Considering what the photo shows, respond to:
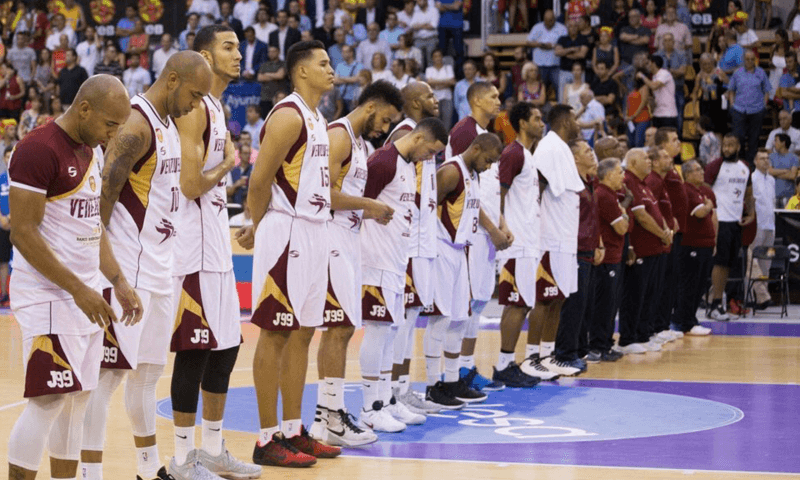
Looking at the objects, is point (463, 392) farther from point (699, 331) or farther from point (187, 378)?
point (699, 331)

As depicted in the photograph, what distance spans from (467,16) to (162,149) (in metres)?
17.1

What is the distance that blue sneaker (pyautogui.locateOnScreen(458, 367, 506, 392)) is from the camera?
9.67 m

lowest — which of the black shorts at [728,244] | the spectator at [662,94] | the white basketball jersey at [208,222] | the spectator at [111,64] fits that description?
the black shorts at [728,244]

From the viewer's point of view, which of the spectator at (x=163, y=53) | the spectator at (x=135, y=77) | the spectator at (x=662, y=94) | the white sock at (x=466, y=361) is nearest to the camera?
the white sock at (x=466, y=361)

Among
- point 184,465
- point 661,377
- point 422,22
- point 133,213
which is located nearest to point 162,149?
point 133,213

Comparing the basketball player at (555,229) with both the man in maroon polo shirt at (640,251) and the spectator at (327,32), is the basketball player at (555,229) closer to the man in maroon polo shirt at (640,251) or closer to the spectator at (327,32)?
the man in maroon polo shirt at (640,251)

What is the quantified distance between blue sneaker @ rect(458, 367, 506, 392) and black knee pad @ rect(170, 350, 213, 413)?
3910mm

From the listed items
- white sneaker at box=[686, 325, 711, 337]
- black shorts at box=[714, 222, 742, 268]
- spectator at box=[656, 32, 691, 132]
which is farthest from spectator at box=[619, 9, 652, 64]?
white sneaker at box=[686, 325, 711, 337]

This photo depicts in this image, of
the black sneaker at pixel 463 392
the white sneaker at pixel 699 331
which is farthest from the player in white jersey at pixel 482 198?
the white sneaker at pixel 699 331

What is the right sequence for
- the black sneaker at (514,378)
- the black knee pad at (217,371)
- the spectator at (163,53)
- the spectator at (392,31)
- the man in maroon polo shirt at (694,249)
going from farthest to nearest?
the spectator at (163,53), the spectator at (392,31), the man in maroon polo shirt at (694,249), the black sneaker at (514,378), the black knee pad at (217,371)

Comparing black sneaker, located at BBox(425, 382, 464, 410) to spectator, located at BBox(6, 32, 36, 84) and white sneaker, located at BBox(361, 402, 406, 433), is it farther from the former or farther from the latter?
spectator, located at BBox(6, 32, 36, 84)

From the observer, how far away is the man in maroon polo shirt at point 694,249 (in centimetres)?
1391

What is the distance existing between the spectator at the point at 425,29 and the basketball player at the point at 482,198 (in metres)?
10.7

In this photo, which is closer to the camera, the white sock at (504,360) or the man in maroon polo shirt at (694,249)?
the white sock at (504,360)
